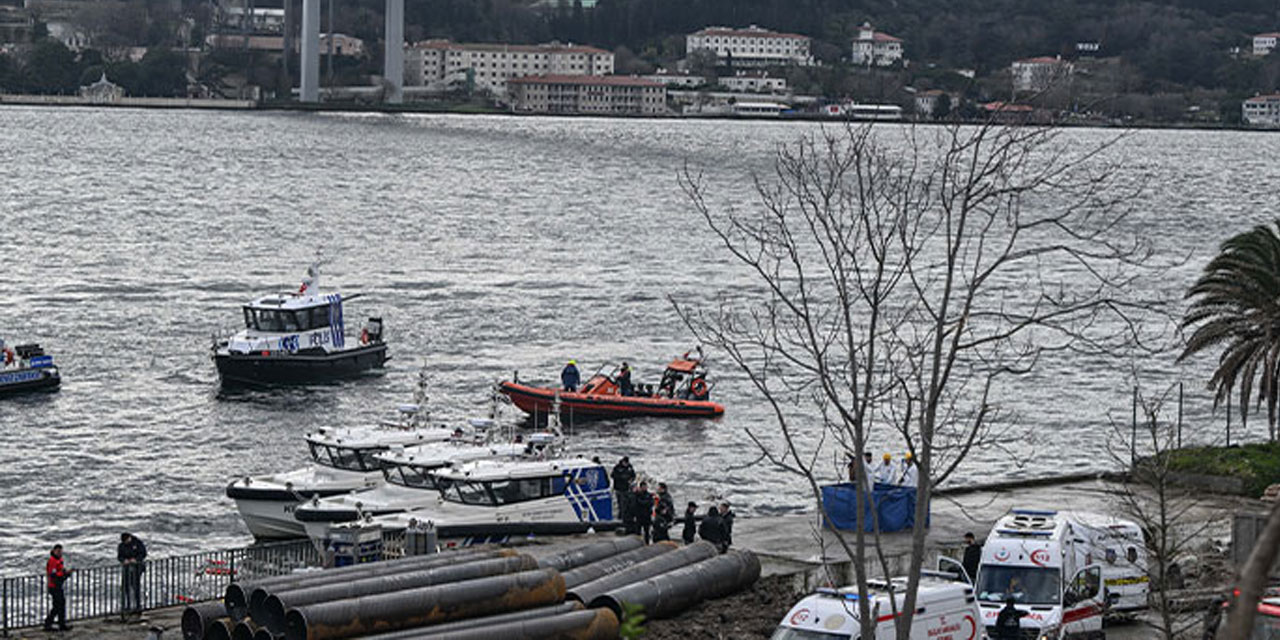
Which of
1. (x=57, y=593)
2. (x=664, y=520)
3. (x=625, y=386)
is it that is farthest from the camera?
(x=625, y=386)

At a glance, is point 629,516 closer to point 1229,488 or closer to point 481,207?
point 1229,488

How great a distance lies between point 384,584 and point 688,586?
4940mm

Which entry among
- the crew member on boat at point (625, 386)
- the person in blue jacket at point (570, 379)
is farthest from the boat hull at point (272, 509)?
the person in blue jacket at point (570, 379)

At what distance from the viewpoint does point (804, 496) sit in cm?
4688

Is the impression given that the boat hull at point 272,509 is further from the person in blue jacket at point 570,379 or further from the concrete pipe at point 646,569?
the person in blue jacket at point 570,379

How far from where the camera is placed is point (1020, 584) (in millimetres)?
26047

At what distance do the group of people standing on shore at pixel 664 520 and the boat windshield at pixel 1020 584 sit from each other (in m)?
4.99

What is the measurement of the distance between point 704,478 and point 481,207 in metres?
94.1

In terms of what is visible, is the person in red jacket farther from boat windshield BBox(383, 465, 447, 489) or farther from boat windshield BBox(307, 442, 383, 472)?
boat windshield BBox(307, 442, 383, 472)

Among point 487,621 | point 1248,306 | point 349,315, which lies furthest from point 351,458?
point 349,315

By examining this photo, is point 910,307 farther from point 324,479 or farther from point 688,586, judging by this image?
point 688,586

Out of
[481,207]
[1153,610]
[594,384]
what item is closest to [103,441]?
[594,384]

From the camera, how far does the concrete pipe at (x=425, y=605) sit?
22.6m

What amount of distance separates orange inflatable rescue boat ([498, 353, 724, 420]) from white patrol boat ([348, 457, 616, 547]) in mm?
19393
